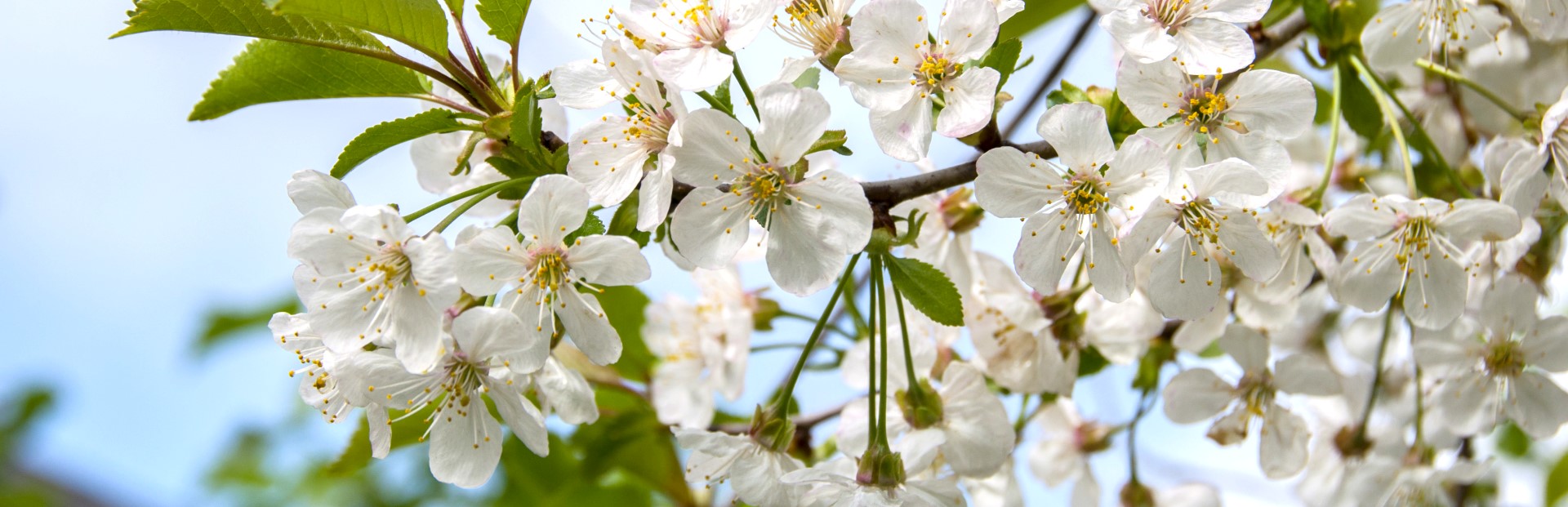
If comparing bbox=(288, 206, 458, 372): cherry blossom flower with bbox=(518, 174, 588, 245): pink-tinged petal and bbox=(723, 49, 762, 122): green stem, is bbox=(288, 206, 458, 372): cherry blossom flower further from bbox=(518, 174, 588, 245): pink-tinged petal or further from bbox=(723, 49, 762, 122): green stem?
bbox=(723, 49, 762, 122): green stem

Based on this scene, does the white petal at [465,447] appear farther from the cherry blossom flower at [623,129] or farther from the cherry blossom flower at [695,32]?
the cherry blossom flower at [695,32]

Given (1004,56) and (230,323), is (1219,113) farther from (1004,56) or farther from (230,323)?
(230,323)

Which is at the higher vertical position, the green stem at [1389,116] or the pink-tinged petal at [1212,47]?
the pink-tinged petal at [1212,47]

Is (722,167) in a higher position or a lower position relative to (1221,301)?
higher

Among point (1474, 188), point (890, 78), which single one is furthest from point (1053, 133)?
point (1474, 188)

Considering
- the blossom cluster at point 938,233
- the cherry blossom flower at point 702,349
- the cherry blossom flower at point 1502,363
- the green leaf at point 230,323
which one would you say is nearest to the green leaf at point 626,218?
the blossom cluster at point 938,233

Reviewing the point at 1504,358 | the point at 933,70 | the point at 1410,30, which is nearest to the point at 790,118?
the point at 933,70

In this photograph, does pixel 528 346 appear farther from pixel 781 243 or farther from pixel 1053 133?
pixel 1053 133

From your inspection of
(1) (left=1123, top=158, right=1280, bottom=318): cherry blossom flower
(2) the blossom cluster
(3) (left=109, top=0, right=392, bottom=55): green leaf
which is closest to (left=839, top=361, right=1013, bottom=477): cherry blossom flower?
(2) the blossom cluster
